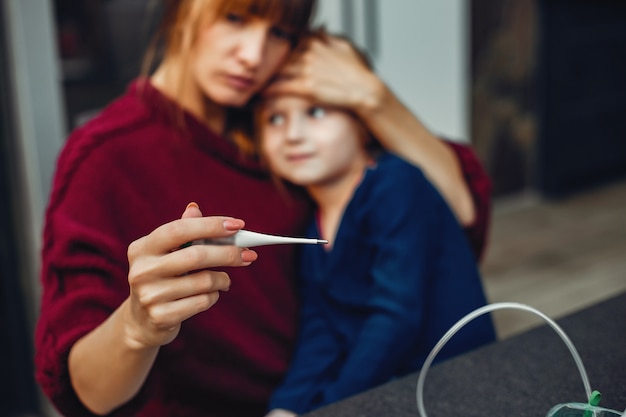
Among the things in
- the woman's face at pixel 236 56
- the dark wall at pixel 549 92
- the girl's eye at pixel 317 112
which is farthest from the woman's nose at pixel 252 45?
the dark wall at pixel 549 92

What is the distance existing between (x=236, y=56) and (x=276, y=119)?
0.11 meters

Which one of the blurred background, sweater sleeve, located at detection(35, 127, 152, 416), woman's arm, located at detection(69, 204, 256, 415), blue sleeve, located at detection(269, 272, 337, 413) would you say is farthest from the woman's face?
the blurred background

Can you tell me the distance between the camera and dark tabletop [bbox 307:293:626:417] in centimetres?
69

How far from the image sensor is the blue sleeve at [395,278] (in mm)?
945

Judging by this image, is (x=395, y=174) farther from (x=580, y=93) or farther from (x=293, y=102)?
(x=580, y=93)

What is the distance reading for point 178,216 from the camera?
943mm

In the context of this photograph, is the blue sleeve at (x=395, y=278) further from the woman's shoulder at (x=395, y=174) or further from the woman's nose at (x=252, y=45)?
the woman's nose at (x=252, y=45)

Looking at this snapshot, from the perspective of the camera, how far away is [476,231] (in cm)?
117

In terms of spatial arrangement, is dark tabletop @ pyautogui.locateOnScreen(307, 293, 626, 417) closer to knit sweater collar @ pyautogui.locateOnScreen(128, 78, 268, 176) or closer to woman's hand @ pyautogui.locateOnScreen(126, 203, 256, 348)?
woman's hand @ pyautogui.locateOnScreen(126, 203, 256, 348)

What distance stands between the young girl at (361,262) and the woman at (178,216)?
0.16 feet

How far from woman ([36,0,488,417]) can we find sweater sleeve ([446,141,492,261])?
1.6 inches

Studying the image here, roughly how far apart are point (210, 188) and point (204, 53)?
185 millimetres

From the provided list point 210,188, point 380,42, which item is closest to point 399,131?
point 210,188

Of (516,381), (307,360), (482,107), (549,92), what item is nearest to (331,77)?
(307,360)
